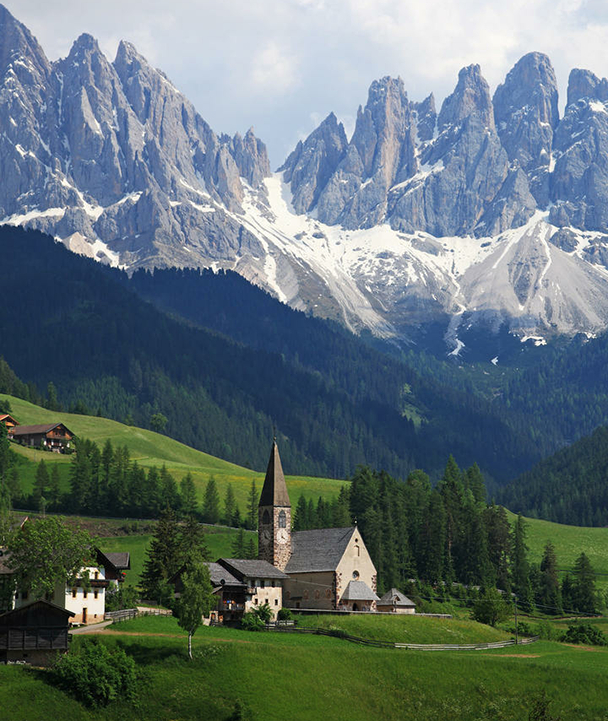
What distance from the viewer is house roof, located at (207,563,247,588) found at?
11231cm

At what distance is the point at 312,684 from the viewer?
83.1 m

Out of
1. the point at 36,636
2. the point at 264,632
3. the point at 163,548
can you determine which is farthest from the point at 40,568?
the point at 163,548

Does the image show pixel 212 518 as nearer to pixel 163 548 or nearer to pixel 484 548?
pixel 484 548

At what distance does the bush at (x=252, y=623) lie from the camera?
340ft

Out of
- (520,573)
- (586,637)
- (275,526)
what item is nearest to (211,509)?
(520,573)

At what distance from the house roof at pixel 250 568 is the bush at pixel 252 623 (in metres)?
10.6

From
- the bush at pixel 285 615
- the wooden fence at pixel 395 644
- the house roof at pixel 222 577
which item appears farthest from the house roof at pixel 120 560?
the wooden fence at pixel 395 644

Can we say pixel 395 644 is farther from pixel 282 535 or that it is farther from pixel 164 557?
pixel 164 557

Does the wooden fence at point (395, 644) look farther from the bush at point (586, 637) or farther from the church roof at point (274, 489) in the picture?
the church roof at point (274, 489)

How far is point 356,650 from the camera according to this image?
305ft

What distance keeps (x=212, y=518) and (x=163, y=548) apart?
72160 mm

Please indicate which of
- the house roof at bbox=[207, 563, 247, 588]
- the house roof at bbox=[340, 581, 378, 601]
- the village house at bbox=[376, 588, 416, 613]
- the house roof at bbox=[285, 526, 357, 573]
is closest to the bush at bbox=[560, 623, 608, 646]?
the village house at bbox=[376, 588, 416, 613]

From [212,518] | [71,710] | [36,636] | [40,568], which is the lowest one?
[71,710]

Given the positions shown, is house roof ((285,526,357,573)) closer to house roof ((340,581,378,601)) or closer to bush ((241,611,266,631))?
house roof ((340,581,378,601))
